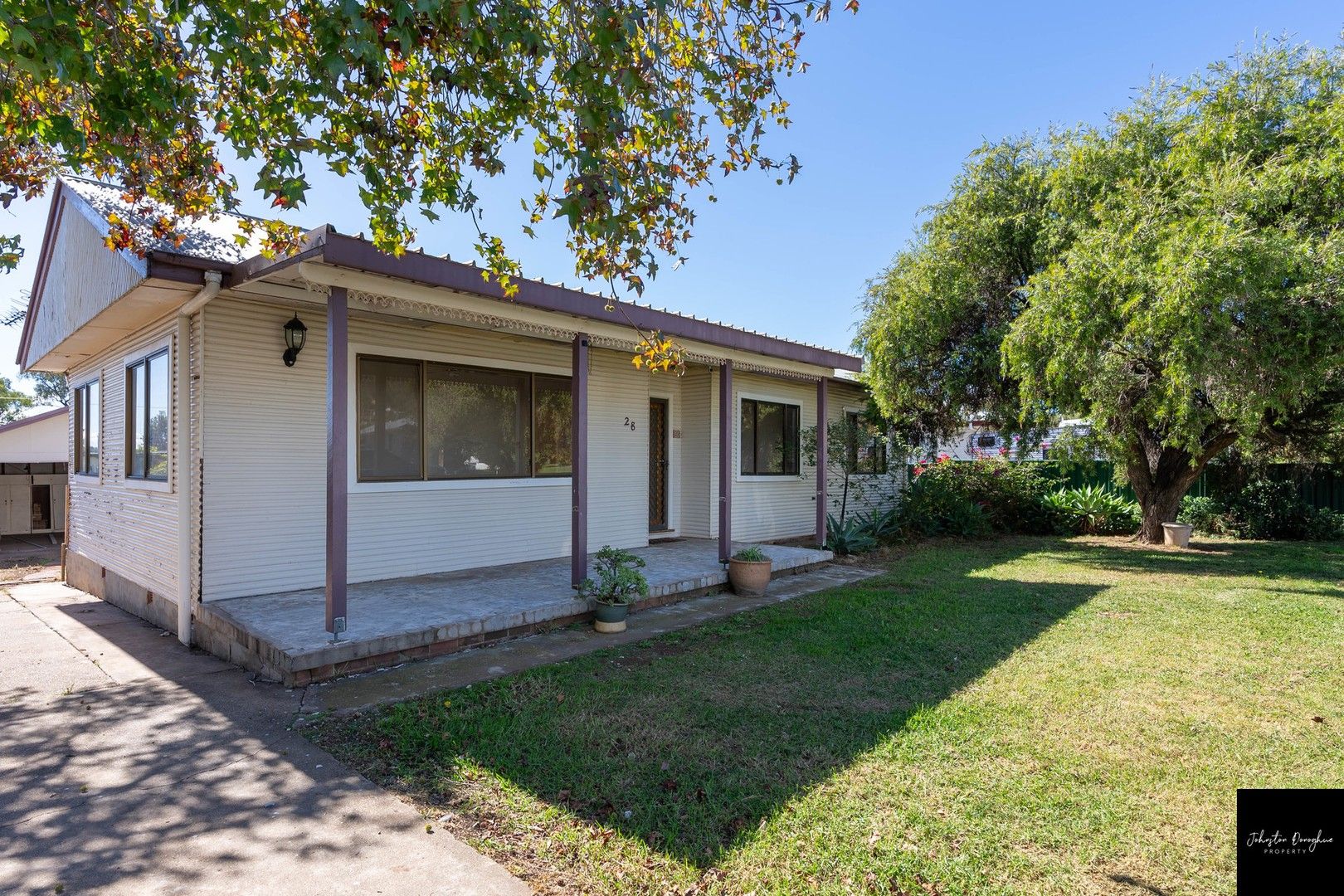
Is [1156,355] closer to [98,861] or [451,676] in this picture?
[451,676]

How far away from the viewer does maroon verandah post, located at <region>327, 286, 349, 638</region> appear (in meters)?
4.73

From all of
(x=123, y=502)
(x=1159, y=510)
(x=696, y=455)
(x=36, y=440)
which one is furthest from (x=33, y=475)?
(x=1159, y=510)

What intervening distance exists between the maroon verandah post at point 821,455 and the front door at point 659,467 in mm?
2184

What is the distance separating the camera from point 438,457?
284 inches

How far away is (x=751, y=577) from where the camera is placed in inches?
297

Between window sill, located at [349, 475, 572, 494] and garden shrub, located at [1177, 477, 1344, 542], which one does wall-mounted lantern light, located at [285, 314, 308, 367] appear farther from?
garden shrub, located at [1177, 477, 1344, 542]

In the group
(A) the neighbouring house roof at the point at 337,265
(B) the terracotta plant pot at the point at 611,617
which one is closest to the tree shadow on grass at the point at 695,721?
(B) the terracotta plant pot at the point at 611,617

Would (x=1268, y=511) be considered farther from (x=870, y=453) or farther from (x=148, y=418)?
(x=148, y=418)

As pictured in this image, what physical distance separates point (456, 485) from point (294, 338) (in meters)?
2.09

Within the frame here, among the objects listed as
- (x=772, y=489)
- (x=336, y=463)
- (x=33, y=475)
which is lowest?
(x=772, y=489)

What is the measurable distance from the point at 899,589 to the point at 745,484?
340 centimetres

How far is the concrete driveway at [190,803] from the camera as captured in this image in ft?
8.30

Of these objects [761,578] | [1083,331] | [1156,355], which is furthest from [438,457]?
[1156,355]

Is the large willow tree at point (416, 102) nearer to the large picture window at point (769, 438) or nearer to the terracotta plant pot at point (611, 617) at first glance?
the terracotta plant pot at point (611, 617)
